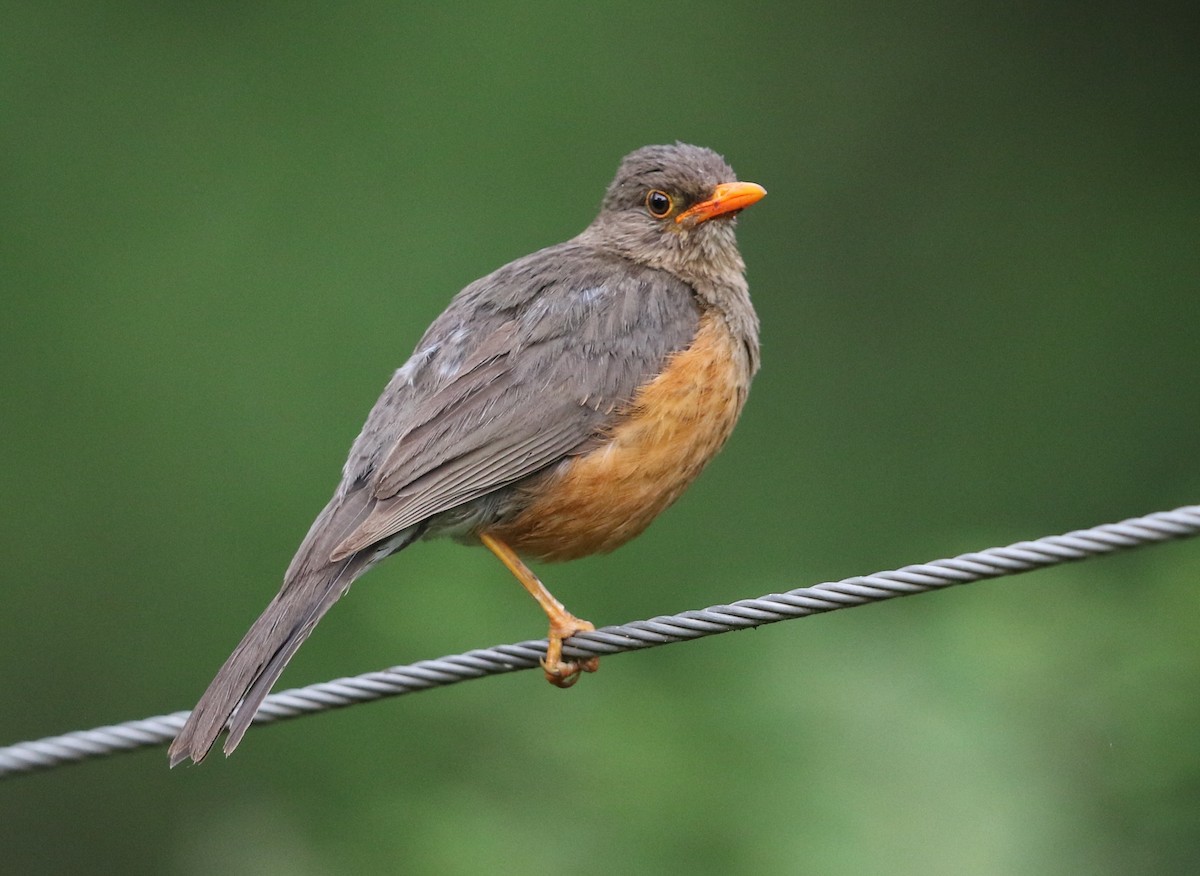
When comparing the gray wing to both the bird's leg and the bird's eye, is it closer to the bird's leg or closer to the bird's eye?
the bird's leg

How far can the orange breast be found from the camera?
4703 millimetres

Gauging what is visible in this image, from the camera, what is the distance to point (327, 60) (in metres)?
7.99

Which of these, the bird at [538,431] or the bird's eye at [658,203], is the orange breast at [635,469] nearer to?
the bird at [538,431]

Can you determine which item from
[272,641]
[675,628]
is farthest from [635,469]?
[272,641]

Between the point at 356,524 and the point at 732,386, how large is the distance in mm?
1308

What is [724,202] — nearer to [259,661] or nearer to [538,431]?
[538,431]

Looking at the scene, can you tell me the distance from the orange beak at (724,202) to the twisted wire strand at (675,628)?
5.92 ft

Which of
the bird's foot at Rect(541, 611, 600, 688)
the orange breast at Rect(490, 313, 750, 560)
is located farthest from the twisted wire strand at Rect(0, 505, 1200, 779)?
the orange breast at Rect(490, 313, 750, 560)

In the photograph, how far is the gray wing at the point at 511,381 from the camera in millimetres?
4590

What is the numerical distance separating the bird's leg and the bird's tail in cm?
33

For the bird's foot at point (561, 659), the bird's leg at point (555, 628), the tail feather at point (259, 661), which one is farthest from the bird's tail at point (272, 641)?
the bird's foot at point (561, 659)

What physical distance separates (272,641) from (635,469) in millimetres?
1199

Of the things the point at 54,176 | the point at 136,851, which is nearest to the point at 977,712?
the point at 136,851

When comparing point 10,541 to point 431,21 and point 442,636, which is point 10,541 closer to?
point 442,636
